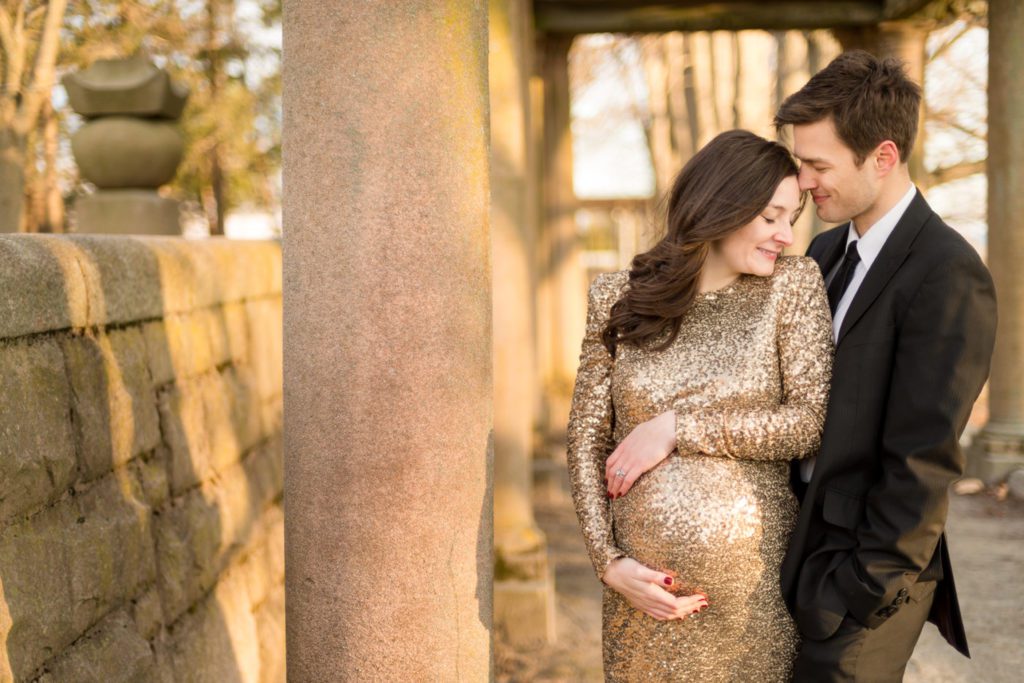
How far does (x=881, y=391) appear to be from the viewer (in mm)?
2340

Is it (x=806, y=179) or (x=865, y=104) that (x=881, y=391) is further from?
(x=865, y=104)

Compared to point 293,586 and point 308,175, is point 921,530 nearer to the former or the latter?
point 293,586

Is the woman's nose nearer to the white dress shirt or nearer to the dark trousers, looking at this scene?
the white dress shirt

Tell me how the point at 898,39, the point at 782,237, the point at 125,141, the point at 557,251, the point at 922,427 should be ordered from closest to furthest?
the point at 922,427
the point at 782,237
the point at 125,141
the point at 898,39
the point at 557,251

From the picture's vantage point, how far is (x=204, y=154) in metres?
16.9

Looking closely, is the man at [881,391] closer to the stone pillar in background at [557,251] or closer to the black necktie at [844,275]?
the black necktie at [844,275]

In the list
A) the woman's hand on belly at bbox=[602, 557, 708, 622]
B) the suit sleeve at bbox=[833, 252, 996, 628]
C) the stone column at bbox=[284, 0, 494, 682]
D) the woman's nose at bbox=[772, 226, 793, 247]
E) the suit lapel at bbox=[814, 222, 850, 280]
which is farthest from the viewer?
the suit lapel at bbox=[814, 222, 850, 280]

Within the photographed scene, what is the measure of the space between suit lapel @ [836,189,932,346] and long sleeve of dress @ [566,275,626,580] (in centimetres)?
53

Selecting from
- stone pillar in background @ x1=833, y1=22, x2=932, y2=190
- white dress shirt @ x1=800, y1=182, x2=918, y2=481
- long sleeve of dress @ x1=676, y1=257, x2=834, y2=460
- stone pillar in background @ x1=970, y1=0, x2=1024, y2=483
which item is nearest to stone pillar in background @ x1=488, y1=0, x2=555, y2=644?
white dress shirt @ x1=800, y1=182, x2=918, y2=481

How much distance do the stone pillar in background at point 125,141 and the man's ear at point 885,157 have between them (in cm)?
429

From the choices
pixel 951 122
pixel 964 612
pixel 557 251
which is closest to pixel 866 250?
pixel 964 612

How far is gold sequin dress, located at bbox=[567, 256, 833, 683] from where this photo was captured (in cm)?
239

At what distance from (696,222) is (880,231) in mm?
422

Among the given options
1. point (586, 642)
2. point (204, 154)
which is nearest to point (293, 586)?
point (586, 642)
